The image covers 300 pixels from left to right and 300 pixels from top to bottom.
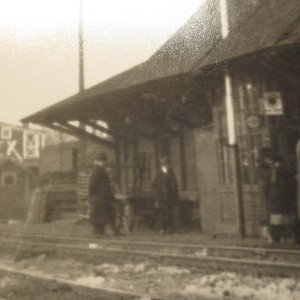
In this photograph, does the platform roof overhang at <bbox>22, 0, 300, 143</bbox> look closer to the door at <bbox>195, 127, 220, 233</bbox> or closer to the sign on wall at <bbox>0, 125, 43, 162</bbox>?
the door at <bbox>195, 127, 220, 233</bbox>

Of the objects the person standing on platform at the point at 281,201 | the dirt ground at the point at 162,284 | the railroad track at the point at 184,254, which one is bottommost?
the dirt ground at the point at 162,284

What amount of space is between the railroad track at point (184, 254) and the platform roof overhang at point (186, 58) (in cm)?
384

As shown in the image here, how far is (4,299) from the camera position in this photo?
537 cm

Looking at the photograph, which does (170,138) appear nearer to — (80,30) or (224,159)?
(224,159)

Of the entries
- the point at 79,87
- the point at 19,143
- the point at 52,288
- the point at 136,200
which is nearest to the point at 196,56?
the point at 136,200

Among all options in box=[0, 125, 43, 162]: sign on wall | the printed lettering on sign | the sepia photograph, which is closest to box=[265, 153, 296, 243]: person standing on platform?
the sepia photograph

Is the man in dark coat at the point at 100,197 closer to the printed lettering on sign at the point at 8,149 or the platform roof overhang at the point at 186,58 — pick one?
the platform roof overhang at the point at 186,58

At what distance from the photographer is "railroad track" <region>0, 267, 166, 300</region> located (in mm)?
4785

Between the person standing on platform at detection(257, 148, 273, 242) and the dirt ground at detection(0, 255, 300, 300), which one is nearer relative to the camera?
the dirt ground at detection(0, 255, 300, 300)

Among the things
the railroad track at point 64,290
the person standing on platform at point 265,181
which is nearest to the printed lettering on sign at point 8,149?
the person standing on platform at point 265,181

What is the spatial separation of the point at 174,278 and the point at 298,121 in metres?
4.72

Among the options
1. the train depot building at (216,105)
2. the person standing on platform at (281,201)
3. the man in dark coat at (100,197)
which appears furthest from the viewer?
the man in dark coat at (100,197)

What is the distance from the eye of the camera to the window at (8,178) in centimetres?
2689

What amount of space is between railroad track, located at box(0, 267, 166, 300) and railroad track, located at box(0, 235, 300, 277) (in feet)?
6.05
